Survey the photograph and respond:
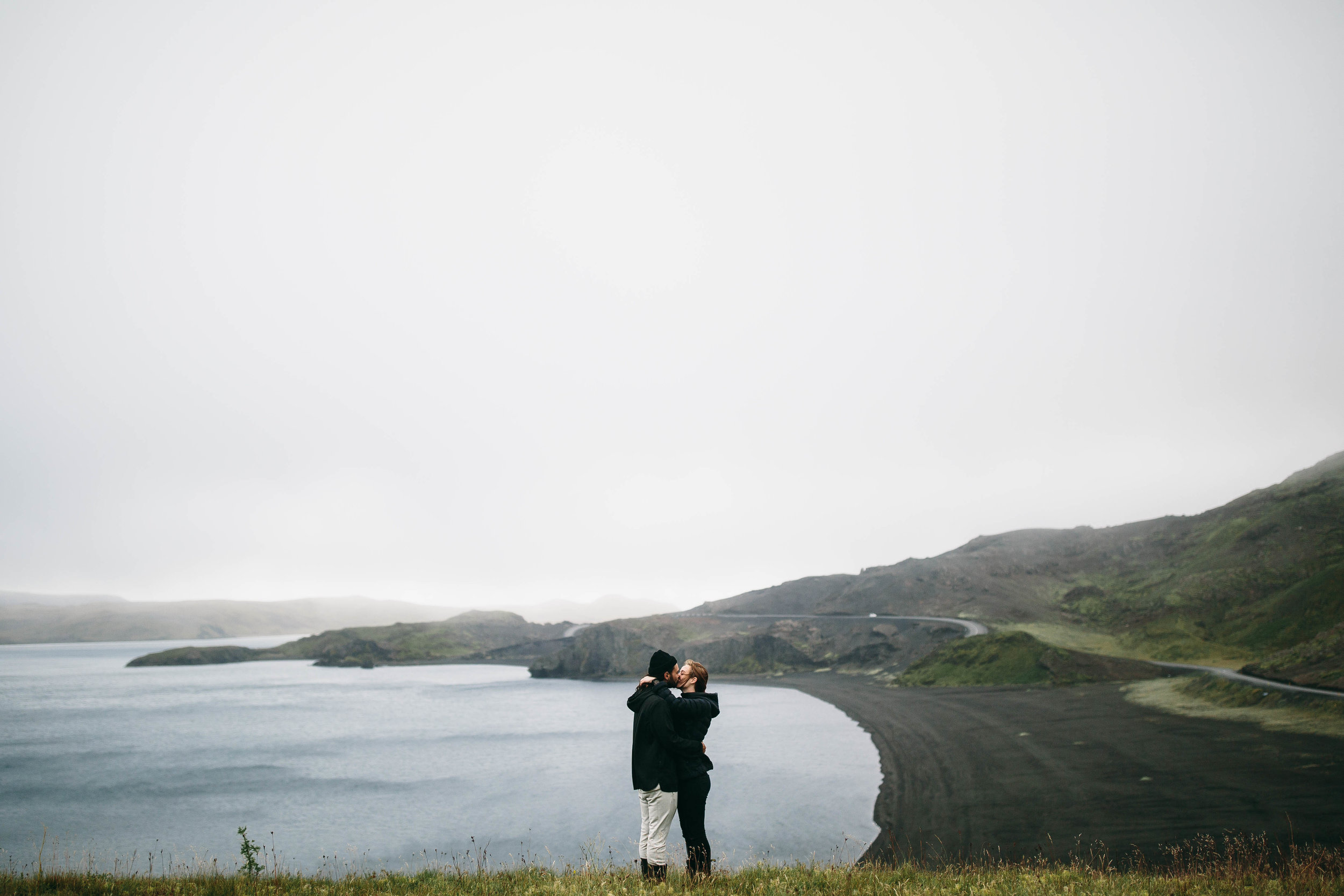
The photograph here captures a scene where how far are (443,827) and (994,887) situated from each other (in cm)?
3480

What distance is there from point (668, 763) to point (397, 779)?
49.7 metres

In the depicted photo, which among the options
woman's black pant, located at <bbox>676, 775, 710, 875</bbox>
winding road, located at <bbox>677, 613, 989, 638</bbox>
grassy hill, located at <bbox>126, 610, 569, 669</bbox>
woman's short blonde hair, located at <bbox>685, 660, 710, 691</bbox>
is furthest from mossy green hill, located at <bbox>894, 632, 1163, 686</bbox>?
grassy hill, located at <bbox>126, 610, 569, 669</bbox>

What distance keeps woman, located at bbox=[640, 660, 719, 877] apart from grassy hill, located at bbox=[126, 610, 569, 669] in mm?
179168

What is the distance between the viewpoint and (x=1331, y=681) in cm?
3894

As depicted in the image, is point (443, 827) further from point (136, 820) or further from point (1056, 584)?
point (1056, 584)

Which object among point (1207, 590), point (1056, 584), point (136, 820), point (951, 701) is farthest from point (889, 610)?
point (136, 820)

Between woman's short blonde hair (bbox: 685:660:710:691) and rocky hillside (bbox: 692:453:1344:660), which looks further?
rocky hillside (bbox: 692:453:1344:660)

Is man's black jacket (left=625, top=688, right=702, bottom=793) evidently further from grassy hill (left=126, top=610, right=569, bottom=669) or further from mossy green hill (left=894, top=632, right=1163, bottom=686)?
grassy hill (left=126, top=610, right=569, bottom=669)

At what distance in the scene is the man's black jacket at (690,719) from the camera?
9422 millimetres

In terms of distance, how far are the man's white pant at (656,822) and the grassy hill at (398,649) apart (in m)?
179

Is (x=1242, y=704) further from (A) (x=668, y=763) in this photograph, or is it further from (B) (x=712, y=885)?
(A) (x=668, y=763)

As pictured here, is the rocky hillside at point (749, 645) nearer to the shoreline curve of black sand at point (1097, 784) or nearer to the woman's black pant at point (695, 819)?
the shoreline curve of black sand at point (1097, 784)

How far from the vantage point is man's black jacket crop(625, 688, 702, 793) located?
935 centimetres

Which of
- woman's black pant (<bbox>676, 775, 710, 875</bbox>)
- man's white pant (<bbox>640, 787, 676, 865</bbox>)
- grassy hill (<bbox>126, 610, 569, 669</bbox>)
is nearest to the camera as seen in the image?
man's white pant (<bbox>640, 787, 676, 865</bbox>)
